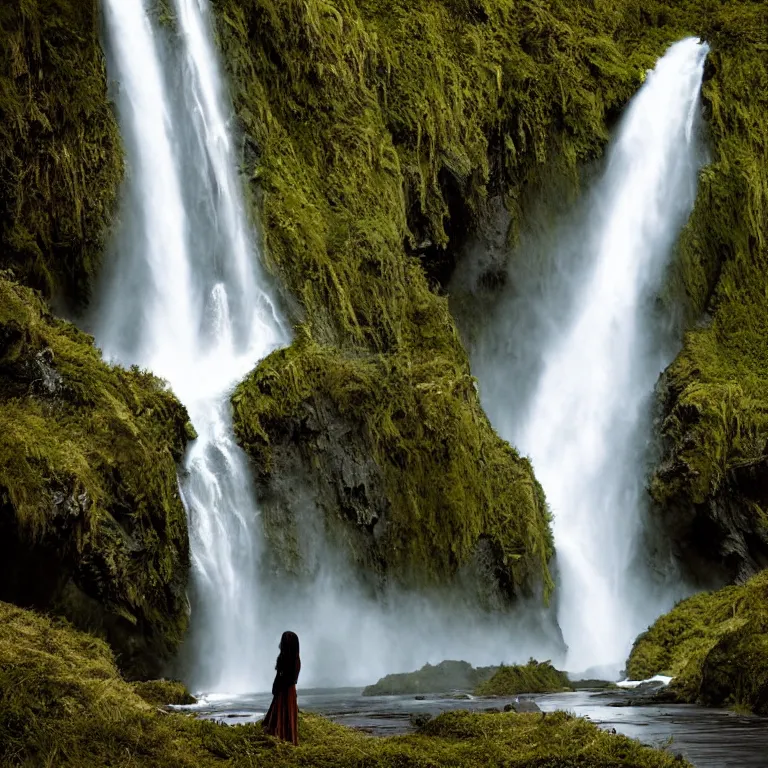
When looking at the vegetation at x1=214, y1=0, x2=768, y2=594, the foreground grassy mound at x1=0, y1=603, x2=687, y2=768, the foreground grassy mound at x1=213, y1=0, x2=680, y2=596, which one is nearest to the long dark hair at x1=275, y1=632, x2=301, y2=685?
the foreground grassy mound at x1=0, y1=603, x2=687, y2=768

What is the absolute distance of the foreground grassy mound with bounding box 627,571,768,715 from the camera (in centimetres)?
1414

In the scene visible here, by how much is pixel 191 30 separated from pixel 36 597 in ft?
49.9

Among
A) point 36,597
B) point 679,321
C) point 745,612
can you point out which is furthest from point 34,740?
point 679,321

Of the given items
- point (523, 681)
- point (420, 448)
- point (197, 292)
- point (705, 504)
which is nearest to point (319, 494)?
point (420, 448)

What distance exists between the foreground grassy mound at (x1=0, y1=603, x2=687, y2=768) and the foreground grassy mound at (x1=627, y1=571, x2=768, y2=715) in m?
5.20

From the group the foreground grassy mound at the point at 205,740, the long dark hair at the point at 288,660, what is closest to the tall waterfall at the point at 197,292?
the foreground grassy mound at the point at 205,740

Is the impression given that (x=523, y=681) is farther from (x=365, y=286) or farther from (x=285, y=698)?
(x=365, y=286)

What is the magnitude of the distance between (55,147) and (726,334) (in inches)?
824

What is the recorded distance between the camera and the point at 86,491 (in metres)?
14.2

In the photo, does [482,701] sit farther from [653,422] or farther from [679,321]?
[679,321]

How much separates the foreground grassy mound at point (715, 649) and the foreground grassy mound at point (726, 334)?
4.95 m

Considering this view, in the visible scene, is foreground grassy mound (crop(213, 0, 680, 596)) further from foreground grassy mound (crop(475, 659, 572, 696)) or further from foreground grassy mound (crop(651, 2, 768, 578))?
foreground grassy mound (crop(475, 659, 572, 696))

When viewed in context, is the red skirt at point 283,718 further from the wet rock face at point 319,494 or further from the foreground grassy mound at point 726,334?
the foreground grassy mound at point 726,334

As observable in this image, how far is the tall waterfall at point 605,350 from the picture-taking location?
98.4ft
